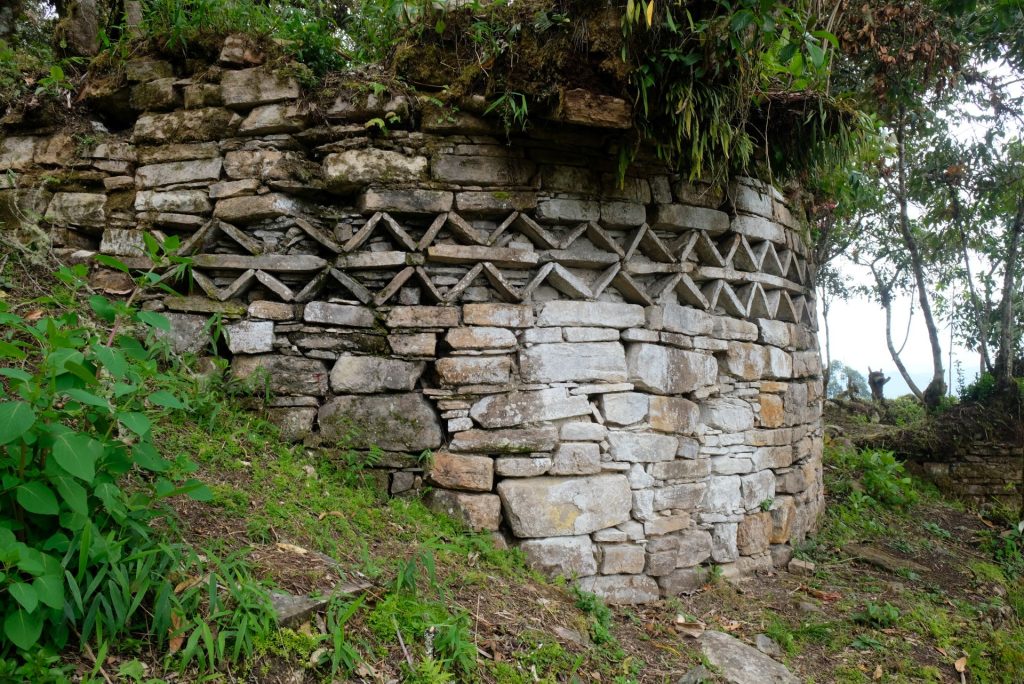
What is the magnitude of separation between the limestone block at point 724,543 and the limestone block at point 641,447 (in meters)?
0.70

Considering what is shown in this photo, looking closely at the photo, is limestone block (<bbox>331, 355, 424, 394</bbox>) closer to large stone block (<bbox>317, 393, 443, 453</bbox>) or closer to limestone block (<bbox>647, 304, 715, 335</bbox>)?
large stone block (<bbox>317, 393, 443, 453</bbox>)

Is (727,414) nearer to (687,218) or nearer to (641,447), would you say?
(641,447)

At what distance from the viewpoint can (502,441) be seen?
3760 millimetres

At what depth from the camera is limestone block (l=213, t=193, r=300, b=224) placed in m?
3.88

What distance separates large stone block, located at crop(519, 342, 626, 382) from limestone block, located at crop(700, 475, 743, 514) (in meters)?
1.07

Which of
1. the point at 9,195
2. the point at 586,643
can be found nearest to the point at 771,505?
the point at 586,643

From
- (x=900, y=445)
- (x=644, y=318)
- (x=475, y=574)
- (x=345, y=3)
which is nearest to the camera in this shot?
(x=475, y=574)

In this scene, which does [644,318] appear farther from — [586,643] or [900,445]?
→ [900,445]

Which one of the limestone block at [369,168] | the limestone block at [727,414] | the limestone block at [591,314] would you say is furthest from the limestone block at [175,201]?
the limestone block at [727,414]

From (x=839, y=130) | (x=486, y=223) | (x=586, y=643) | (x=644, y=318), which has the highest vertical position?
(x=839, y=130)

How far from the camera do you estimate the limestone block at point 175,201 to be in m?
3.96

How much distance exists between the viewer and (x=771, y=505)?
4742 millimetres

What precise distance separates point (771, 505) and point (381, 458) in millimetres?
2959

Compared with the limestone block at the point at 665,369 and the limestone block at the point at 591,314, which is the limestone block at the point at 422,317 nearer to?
the limestone block at the point at 591,314
